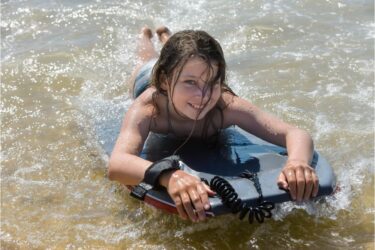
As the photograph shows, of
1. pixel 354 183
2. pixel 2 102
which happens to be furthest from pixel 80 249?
pixel 2 102

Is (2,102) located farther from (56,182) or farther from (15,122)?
(56,182)

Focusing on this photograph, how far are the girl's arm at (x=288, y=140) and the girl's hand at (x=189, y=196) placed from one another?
40 centimetres

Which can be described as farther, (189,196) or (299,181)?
(299,181)

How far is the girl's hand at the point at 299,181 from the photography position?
7.86ft

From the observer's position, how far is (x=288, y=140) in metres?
2.72

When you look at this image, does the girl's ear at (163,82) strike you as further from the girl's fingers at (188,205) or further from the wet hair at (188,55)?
the girl's fingers at (188,205)

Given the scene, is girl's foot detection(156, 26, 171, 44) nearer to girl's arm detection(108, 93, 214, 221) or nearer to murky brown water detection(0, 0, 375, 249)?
murky brown water detection(0, 0, 375, 249)

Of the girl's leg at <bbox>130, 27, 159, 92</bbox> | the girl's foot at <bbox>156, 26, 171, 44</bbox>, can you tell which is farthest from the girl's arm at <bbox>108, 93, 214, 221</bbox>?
the girl's foot at <bbox>156, 26, 171, 44</bbox>

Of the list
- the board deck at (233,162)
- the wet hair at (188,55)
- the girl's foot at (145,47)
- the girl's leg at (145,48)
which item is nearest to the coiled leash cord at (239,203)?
the board deck at (233,162)

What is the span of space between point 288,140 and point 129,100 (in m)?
1.79

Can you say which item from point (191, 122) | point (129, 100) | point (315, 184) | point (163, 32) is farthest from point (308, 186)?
point (163, 32)

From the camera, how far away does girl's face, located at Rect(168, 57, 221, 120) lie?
260 cm

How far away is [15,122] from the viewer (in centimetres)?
395

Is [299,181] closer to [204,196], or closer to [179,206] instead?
[204,196]
